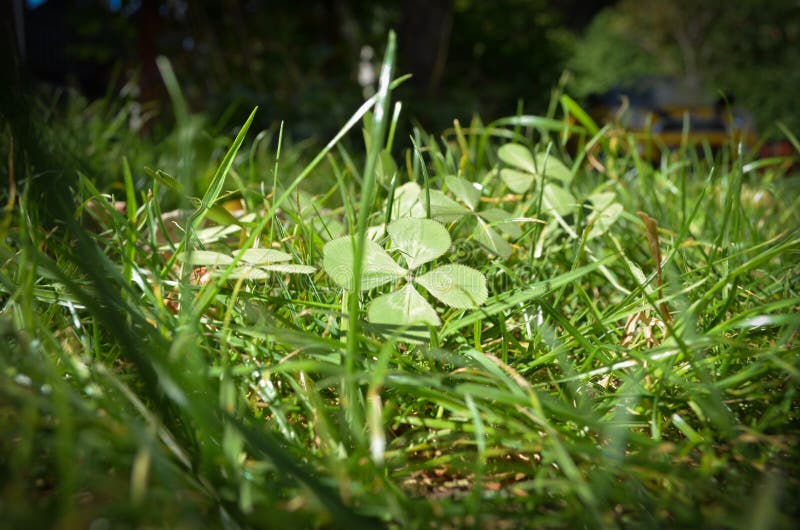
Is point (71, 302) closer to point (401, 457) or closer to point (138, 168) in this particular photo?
point (401, 457)

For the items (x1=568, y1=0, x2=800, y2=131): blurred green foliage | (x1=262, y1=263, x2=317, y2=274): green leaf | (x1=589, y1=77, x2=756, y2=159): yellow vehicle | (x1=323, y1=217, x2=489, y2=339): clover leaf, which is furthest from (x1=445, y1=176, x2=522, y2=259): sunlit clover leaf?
(x1=568, y1=0, x2=800, y2=131): blurred green foliage

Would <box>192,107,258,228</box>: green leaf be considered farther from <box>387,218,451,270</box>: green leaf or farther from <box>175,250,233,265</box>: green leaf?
<box>387,218,451,270</box>: green leaf

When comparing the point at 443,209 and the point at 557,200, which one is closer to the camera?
the point at 443,209

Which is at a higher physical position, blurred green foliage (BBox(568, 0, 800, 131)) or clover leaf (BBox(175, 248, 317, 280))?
blurred green foliage (BBox(568, 0, 800, 131))

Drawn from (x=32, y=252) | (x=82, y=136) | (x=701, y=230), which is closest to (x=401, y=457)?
(x=32, y=252)

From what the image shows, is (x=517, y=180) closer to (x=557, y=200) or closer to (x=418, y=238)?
(x=557, y=200)

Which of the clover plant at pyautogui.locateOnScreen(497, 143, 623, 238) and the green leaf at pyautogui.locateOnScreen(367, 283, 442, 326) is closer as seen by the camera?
the green leaf at pyautogui.locateOnScreen(367, 283, 442, 326)

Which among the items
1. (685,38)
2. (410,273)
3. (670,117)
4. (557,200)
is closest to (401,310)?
(410,273)

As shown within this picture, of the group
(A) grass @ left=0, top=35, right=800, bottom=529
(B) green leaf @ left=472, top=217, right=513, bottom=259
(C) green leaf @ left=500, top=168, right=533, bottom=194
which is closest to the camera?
(A) grass @ left=0, top=35, right=800, bottom=529

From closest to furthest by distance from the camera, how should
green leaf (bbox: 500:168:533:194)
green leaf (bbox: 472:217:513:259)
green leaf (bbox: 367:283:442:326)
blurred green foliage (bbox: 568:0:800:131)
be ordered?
green leaf (bbox: 367:283:442:326) → green leaf (bbox: 472:217:513:259) → green leaf (bbox: 500:168:533:194) → blurred green foliage (bbox: 568:0:800:131)
